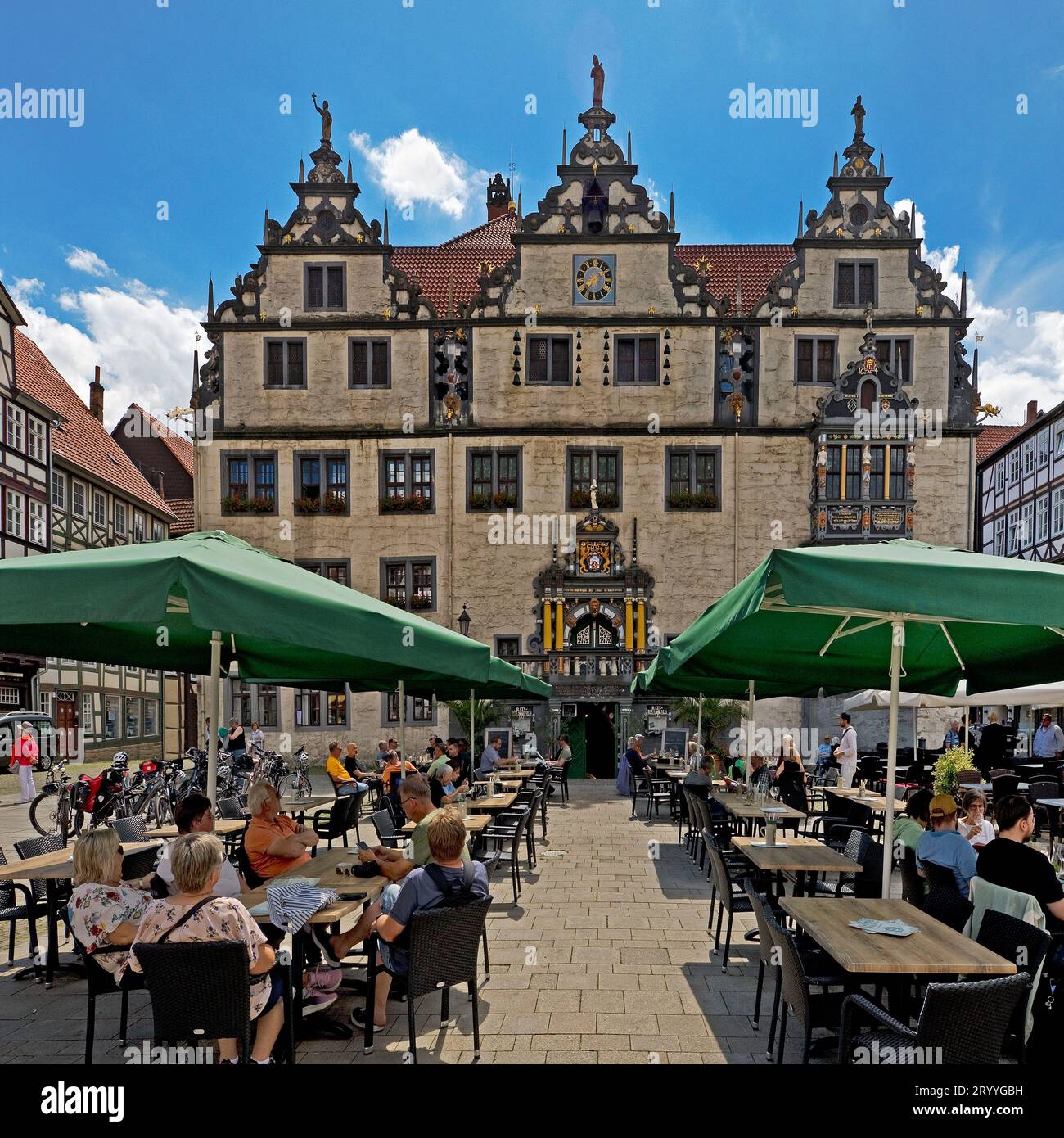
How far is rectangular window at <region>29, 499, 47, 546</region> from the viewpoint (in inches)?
1188

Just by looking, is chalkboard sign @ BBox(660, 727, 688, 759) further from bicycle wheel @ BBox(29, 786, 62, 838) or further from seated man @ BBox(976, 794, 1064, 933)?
seated man @ BBox(976, 794, 1064, 933)

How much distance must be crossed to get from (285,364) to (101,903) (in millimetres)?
27903

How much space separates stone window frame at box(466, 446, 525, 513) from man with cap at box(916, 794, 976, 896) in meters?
24.6

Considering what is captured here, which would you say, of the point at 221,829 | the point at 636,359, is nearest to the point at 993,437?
the point at 636,359

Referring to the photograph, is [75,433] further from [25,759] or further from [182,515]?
[25,759]

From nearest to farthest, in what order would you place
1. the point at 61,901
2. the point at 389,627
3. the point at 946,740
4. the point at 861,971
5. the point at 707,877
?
the point at 861,971 < the point at 389,627 < the point at 61,901 < the point at 707,877 < the point at 946,740

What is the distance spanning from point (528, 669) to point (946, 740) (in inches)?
502

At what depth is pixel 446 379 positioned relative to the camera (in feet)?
102

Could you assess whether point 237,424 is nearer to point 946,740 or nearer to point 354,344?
point 354,344

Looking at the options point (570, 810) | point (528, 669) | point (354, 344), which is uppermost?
point (354, 344)

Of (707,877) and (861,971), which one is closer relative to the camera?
(861,971)

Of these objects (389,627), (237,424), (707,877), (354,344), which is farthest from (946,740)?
(389,627)

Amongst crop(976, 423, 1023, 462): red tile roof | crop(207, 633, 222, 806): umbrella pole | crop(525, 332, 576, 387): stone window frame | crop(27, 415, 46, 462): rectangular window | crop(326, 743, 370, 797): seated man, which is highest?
crop(976, 423, 1023, 462): red tile roof

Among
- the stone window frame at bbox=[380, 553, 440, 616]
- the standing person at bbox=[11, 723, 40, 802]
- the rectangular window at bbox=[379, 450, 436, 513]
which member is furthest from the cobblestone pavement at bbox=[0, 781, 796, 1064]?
the rectangular window at bbox=[379, 450, 436, 513]
